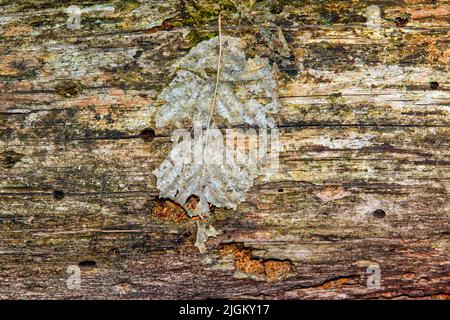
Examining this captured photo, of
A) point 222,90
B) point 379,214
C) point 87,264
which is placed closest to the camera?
point 222,90

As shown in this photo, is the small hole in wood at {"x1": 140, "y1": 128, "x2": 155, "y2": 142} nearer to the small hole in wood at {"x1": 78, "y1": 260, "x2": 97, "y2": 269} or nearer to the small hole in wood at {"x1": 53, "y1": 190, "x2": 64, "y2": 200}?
the small hole in wood at {"x1": 53, "y1": 190, "x2": 64, "y2": 200}

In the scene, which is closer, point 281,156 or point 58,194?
point 281,156

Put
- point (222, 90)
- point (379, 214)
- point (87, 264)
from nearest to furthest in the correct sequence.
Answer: point (222, 90) < point (379, 214) < point (87, 264)

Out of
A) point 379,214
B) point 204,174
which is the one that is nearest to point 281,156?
point 204,174

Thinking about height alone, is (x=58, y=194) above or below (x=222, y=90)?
below

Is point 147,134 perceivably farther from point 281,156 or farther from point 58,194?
point 281,156

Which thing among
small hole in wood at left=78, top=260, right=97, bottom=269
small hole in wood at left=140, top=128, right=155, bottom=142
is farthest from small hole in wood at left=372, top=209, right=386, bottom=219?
small hole in wood at left=78, top=260, right=97, bottom=269
